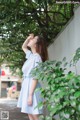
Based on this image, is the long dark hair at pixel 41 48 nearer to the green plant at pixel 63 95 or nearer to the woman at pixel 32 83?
the woman at pixel 32 83

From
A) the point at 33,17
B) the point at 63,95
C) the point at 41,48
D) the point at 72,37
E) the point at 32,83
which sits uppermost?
the point at 33,17

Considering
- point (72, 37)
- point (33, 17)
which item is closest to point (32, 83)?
point (72, 37)

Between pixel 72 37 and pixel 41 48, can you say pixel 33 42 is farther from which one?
pixel 72 37

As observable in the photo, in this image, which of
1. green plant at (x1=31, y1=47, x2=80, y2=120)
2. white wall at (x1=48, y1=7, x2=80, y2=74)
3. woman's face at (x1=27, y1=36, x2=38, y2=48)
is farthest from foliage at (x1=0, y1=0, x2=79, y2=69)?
green plant at (x1=31, y1=47, x2=80, y2=120)

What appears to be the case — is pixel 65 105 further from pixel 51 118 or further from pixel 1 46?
pixel 1 46

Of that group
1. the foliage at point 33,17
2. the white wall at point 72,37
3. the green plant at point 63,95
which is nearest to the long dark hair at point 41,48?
the white wall at point 72,37

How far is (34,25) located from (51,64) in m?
4.73

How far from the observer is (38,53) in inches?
126

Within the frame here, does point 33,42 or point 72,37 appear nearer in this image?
point 33,42

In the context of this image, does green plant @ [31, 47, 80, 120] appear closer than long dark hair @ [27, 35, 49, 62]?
Yes

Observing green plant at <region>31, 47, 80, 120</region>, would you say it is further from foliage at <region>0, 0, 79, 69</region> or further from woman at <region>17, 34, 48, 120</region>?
foliage at <region>0, 0, 79, 69</region>

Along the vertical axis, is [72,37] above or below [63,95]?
above

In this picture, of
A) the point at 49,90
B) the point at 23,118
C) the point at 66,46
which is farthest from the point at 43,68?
the point at 23,118

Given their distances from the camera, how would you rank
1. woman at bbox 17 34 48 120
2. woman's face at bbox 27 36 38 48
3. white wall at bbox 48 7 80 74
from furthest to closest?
white wall at bbox 48 7 80 74 → woman's face at bbox 27 36 38 48 → woman at bbox 17 34 48 120
